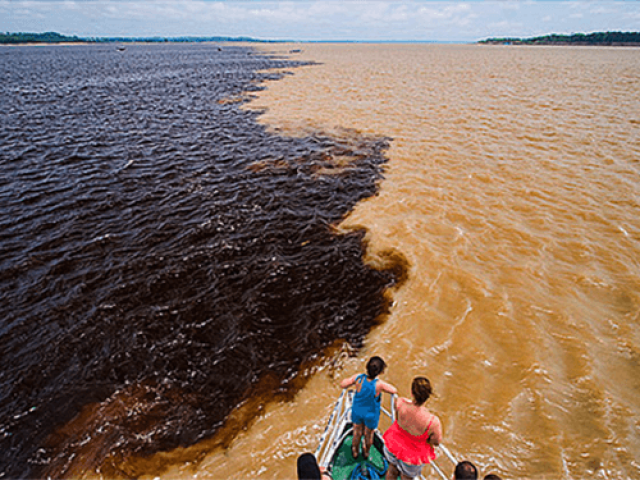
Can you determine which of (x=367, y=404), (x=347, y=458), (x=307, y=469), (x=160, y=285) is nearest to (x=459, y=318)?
(x=367, y=404)

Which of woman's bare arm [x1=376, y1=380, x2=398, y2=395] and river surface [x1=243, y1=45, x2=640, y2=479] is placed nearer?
woman's bare arm [x1=376, y1=380, x2=398, y2=395]

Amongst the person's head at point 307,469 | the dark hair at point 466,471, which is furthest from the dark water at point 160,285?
the dark hair at point 466,471

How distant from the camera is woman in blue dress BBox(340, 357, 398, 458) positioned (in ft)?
16.0

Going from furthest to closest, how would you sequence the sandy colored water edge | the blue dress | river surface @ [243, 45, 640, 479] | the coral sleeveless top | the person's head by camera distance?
1. river surface @ [243, 45, 640, 479]
2. the sandy colored water edge
3. the blue dress
4. the coral sleeveless top
5. the person's head

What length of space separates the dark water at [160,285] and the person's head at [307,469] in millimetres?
3289

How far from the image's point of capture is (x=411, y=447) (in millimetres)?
4414

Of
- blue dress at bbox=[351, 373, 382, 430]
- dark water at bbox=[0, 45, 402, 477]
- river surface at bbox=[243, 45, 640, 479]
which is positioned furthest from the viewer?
dark water at bbox=[0, 45, 402, 477]

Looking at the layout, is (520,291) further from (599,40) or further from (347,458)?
(599,40)

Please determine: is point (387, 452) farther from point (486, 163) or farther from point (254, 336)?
point (486, 163)

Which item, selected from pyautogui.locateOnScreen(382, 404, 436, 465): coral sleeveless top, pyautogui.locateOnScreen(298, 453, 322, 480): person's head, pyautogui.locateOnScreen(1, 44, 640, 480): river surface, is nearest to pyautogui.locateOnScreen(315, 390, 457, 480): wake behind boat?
pyautogui.locateOnScreen(382, 404, 436, 465): coral sleeveless top

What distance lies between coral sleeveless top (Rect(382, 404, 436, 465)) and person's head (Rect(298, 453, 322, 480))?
139 centimetres

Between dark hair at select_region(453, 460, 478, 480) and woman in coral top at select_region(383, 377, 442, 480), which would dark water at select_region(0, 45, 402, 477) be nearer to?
woman in coral top at select_region(383, 377, 442, 480)

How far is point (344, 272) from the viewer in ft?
33.0

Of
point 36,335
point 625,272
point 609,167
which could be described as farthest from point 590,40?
point 36,335
